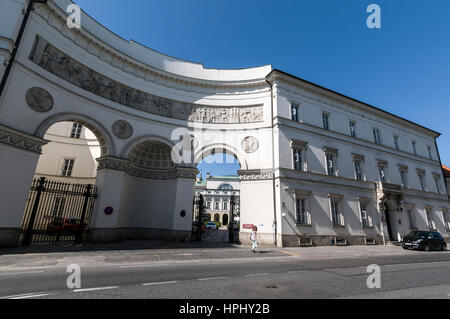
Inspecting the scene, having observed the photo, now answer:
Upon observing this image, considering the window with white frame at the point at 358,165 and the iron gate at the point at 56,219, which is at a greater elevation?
the window with white frame at the point at 358,165

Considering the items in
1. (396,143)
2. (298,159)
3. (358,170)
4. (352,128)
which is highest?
(352,128)

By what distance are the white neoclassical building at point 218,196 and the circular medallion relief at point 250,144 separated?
41752 millimetres

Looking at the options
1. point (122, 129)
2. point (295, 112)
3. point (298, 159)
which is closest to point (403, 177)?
point (298, 159)

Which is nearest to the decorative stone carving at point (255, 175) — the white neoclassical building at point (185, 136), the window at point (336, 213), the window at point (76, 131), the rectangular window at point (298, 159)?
the white neoclassical building at point (185, 136)

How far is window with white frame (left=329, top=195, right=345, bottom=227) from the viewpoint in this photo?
17.5 metres

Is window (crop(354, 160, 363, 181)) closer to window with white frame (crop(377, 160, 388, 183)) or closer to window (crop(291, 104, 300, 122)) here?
window with white frame (crop(377, 160, 388, 183))

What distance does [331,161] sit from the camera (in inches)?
747

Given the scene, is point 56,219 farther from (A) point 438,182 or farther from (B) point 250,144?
(A) point 438,182

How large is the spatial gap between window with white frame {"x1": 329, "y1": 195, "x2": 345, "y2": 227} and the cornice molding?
11.9 metres

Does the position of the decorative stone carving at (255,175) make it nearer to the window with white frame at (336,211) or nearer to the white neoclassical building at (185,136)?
the white neoclassical building at (185,136)

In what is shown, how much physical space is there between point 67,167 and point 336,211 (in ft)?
88.1

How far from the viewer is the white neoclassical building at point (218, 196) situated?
200ft

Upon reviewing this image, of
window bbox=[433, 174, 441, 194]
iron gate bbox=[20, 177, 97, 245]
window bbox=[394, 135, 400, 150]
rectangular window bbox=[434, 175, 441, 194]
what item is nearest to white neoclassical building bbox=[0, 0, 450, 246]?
iron gate bbox=[20, 177, 97, 245]
